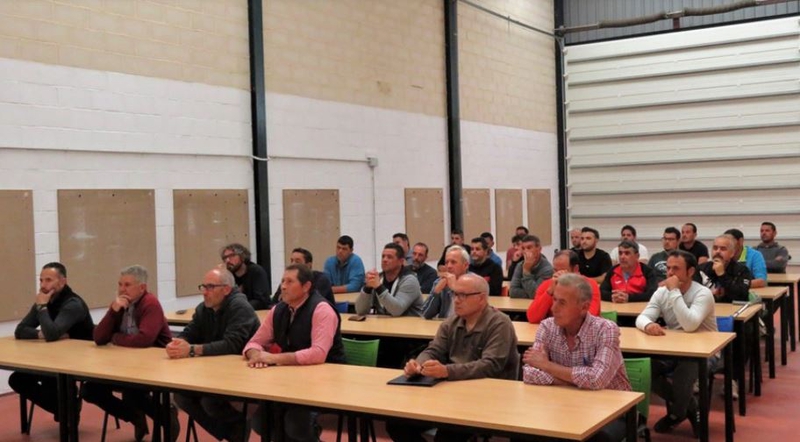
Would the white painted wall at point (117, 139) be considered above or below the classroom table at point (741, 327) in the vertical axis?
above

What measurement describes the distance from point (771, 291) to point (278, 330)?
499 cm

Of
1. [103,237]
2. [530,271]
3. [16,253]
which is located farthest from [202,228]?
[530,271]

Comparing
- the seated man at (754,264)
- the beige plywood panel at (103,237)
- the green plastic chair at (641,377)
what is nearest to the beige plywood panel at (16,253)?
the beige plywood panel at (103,237)

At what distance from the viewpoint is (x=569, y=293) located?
13.0 ft

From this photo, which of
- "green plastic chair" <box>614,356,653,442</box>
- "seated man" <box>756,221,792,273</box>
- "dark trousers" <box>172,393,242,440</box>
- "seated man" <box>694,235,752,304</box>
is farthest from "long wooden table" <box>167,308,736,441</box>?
"seated man" <box>756,221,792,273</box>

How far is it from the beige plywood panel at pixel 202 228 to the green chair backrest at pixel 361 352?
13.2 ft

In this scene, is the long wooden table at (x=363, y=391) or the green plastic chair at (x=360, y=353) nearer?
the long wooden table at (x=363, y=391)

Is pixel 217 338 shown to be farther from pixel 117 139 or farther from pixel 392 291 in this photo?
pixel 117 139

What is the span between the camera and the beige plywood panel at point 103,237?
7.54 meters

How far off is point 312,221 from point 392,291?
3.52 meters

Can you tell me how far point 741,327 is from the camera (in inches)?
230

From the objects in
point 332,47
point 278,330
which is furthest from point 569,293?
point 332,47

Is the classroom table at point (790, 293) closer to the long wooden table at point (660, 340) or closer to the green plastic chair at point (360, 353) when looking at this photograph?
the long wooden table at point (660, 340)

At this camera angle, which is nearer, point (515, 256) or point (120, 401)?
point (120, 401)
